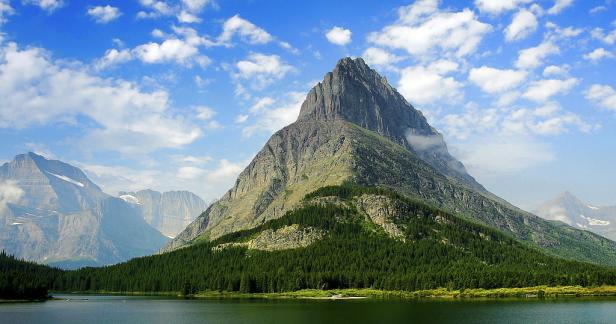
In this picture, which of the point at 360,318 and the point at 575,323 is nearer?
the point at 575,323

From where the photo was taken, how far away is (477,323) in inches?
5433

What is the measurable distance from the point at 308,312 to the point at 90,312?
263 ft

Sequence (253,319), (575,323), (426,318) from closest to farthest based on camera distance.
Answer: (575,323) → (426,318) → (253,319)

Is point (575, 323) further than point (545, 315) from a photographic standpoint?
No

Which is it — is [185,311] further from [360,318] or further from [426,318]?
[426,318]

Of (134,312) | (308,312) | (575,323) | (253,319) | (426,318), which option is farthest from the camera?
(134,312)

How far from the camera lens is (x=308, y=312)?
174750mm

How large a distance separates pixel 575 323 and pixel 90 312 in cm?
15410

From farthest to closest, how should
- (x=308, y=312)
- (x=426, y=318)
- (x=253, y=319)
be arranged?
1. (x=308, y=312)
2. (x=253, y=319)
3. (x=426, y=318)

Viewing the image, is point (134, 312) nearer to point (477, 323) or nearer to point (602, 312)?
point (477, 323)

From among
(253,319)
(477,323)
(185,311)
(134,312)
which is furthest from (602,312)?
(134,312)

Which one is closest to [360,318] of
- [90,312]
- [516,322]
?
[516,322]

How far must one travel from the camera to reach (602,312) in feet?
503

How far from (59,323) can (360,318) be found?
81.9m
